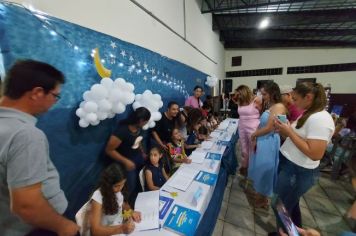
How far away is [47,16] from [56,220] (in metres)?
1.32

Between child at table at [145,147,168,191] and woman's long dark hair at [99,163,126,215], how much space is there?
55cm

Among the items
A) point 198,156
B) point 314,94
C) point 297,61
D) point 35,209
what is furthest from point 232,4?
point 35,209

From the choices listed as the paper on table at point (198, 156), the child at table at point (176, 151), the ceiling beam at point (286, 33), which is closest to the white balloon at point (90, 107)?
the child at table at point (176, 151)

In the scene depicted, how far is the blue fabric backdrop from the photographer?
1.15 meters

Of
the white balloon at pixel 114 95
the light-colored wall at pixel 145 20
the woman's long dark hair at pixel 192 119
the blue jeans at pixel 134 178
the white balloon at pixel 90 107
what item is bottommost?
the blue jeans at pixel 134 178

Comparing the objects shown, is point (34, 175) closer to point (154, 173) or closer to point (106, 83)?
point (106, 83)

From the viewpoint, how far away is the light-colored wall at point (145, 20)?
1.55m

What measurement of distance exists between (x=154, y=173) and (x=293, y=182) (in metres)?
1.21

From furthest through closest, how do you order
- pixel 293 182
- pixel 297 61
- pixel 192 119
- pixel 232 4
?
pixel 297 61 → pixel 232 4 → pixel 192 119 → pixel 293 182

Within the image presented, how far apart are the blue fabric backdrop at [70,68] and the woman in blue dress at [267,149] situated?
5.30ft

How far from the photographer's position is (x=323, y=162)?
3604 mm

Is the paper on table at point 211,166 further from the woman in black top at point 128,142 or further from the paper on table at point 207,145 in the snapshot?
the woman in black top at point 128,142

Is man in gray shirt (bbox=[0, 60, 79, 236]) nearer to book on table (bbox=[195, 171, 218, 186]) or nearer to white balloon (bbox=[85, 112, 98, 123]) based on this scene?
white balloon (bbox=[85, 112, 98, 123])

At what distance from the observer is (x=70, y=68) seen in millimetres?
1489
